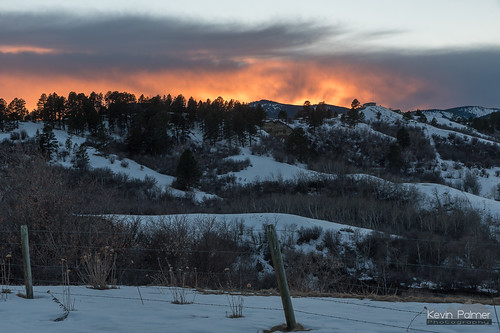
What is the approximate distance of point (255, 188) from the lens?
248 feet

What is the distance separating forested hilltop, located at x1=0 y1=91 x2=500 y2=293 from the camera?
69.7 feet

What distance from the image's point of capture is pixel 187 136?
98562 mm

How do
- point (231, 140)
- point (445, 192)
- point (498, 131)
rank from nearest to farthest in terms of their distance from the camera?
point (445, 192), point (231, 140), point (498, 131)

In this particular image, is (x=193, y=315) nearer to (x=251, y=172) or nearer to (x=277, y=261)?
(x=277, y=261)

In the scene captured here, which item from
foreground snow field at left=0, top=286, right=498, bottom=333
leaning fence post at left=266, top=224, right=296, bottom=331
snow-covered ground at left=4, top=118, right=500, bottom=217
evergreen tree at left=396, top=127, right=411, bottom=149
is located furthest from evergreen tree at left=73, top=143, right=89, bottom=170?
leaning fence post at left=266, top=224, right=296, bottom=331

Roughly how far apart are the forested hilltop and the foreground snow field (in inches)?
174

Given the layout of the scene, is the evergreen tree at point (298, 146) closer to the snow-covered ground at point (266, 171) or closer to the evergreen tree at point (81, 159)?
the snow-covered ground at point (266, 171)

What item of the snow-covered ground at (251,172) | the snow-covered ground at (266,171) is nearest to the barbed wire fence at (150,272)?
the snow-covered ground at (251,172)

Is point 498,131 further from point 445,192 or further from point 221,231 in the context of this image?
point 221,231

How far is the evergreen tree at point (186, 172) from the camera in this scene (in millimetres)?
69875

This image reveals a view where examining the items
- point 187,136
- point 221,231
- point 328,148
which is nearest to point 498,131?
point 328,148

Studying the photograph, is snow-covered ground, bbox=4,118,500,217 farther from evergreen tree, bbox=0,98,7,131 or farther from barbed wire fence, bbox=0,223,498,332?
barbed wire fence, bbox=0,223,498,332

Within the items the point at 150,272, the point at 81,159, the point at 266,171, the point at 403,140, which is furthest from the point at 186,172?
the point at 403,140

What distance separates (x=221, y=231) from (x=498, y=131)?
416 feet
